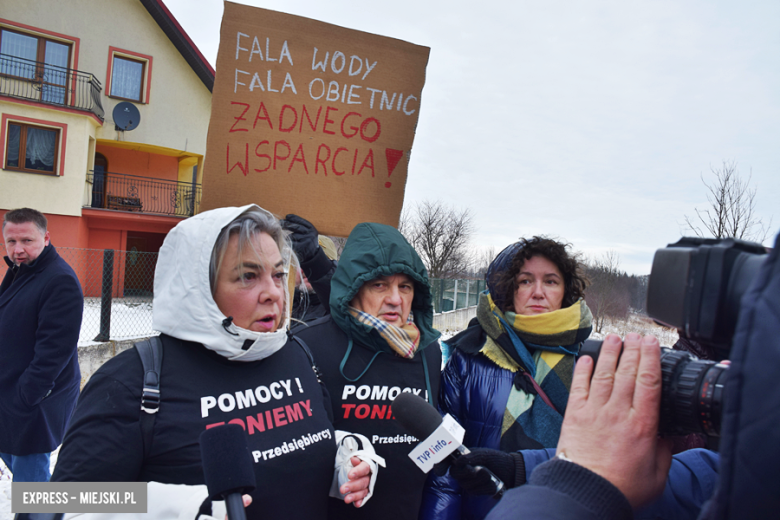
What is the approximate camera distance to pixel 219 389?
172 cm

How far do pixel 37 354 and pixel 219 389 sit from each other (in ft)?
8.62

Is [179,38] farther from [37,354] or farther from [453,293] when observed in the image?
[37,354]

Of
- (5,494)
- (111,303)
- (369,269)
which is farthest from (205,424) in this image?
(111,303)

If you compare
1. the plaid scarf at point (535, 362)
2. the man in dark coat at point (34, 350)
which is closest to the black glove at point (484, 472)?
the plaid scarf at point (535, 362)

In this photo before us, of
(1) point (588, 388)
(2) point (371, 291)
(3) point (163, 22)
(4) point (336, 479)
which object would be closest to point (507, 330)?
(2) point (371, 291)

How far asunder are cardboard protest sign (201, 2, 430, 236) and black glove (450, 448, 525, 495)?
1.59 m

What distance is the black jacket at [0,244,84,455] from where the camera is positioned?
11.4ft

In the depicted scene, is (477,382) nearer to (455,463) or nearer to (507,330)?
(507,330)

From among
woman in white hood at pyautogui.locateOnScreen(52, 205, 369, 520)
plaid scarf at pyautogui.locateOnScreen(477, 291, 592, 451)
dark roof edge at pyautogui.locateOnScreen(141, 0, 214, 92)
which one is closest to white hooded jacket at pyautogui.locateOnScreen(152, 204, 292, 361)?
woman in white hood at pyautogui.locateOnScreen(52, 205, 369, 520)

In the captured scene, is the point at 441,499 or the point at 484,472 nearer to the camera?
the point at 484,472

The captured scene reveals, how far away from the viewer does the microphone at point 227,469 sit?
1.02 metres

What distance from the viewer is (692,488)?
114cm

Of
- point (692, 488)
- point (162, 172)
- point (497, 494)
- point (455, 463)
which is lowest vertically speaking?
point (497, 494)

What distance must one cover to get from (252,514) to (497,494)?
2.75ft
